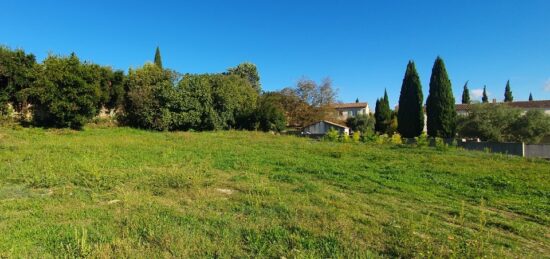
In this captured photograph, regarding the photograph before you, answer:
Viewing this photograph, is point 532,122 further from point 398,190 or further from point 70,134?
point 70,134

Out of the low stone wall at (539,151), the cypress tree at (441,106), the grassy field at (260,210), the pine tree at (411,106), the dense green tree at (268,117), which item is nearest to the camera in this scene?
Result: the grassy field at (260,210)

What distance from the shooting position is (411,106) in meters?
29.3

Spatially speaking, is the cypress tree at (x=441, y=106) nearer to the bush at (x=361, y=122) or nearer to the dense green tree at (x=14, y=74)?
the bush at (x=361, y=122)

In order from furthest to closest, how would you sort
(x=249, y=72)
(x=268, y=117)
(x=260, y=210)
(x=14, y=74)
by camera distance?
(x=249, y=72), (x=268, y=117), (x=14, y=74), (x=260, y=210)

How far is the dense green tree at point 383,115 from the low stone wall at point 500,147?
2269cm

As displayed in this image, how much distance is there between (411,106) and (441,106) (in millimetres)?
2878

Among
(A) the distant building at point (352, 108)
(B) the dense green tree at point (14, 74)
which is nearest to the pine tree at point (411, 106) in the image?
(B) the dense green tree at point (14, 74)

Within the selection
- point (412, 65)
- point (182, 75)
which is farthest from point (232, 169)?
point (412, 65)

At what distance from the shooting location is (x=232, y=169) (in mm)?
8336

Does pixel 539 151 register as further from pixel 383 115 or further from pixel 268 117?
pixel 383 115

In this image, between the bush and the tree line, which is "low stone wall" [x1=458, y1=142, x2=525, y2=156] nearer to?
the tree line

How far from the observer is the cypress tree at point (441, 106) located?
26.8 metres

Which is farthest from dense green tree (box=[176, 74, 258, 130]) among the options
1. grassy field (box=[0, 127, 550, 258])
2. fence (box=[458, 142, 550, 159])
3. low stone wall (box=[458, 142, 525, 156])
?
fence (box=[458, 142, 550, 159])

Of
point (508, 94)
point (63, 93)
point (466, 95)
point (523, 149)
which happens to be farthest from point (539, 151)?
point (508, 94)
